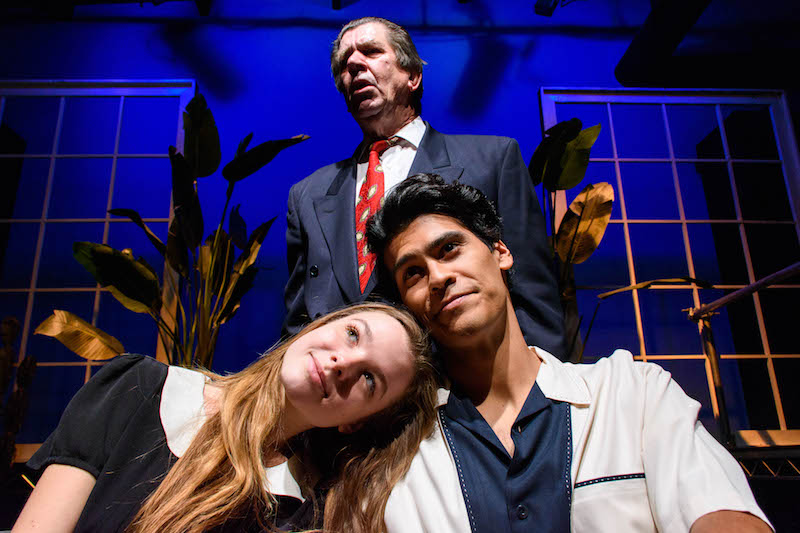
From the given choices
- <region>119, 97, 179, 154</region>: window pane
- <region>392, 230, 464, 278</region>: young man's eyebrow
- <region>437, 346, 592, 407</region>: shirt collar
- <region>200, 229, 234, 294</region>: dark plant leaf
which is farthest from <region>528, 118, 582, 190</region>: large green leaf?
<region>119, 97, 179, 154</region>: window pane

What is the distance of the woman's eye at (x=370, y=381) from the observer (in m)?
1.44

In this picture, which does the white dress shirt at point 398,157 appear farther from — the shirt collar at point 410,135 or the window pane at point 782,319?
the window pane at point 782,319

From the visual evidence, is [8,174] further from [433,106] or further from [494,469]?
[494,469]

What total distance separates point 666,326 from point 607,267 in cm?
61

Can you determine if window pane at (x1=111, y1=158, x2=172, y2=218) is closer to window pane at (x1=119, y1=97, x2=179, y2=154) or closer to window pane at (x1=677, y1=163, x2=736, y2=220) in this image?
window pane at (x1=119, y1=97, x2=179, y2=154)

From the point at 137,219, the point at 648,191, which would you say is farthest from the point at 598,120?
the point at 137,219

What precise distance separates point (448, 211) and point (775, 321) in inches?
130

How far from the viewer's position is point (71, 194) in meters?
3.68

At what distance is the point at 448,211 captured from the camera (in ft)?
5.64

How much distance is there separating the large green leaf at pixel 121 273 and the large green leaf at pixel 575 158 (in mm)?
2013

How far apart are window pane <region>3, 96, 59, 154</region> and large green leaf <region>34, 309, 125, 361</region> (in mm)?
1783

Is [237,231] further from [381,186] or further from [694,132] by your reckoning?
[694,132]

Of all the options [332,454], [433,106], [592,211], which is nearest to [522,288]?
[332,454]

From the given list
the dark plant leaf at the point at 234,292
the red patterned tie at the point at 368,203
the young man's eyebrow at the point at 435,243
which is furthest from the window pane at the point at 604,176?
the young man's eyebrow at the point at 435,243
